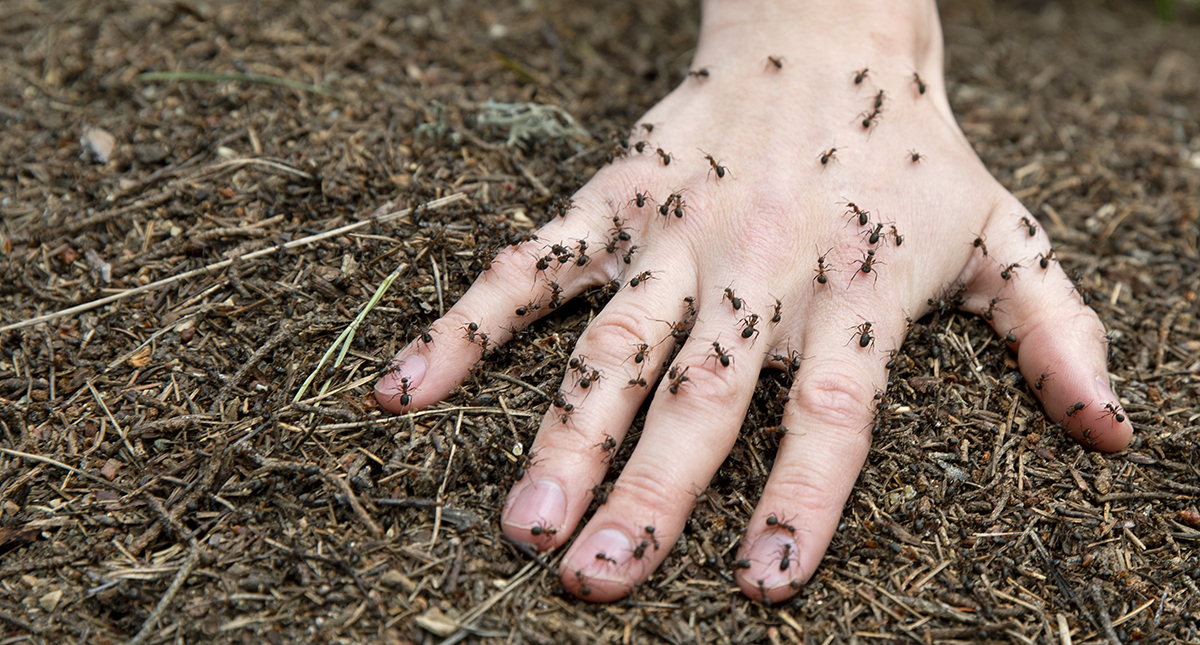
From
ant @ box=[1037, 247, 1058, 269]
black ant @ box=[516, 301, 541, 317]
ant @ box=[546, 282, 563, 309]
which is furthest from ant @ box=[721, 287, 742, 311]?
ant @ box=[1037, 247, 1058, 269]

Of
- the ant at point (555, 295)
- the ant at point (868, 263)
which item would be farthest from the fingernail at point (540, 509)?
the ant at point (868, 263)

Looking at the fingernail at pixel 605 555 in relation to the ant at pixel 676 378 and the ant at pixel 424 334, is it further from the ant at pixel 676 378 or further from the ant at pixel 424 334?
the ant at pixel 424 334

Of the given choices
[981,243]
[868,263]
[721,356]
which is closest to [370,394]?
[721,356]

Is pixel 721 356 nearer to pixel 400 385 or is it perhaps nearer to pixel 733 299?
pixel 733 299

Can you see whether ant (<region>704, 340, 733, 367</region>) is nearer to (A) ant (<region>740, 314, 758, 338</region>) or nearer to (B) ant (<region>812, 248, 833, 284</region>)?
(A) ant (<region>740, 314, 758, 338</region>)

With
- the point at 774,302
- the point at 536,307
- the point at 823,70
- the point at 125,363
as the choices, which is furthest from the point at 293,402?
the point at 823,70

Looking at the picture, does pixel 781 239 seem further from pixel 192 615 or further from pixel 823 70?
pixel 192 615

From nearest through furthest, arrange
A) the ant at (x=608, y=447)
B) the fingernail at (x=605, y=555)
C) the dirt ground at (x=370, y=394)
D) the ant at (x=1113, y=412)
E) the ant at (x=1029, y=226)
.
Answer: the fingernail at (x=605, y=555)
the dirt ground at (x=370, y=394)
the ant at (x=608, y=447)
the ant at (x=1113, y=412)
the ant at (x=1029, y=226)
